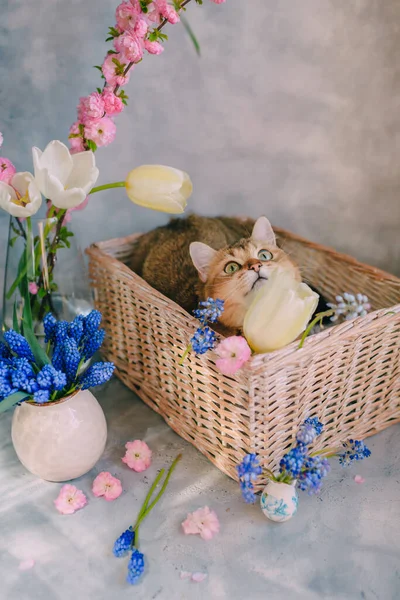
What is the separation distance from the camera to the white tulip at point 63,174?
Answer: 0.90 meters

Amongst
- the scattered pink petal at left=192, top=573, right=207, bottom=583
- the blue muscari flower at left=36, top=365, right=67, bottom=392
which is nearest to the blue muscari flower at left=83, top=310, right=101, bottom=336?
the blue muscari flower at left=36, top=365, right=67, bottom=392

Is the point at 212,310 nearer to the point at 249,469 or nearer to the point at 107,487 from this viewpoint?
the point at 249,469

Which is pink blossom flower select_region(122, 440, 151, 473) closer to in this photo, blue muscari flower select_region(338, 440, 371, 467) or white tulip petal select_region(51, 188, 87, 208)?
blue muscari flower select_region(338, 440, 371, 467)

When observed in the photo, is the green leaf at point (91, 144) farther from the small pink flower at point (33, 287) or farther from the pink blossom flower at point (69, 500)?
the pink blossom flower at point (69, 500)

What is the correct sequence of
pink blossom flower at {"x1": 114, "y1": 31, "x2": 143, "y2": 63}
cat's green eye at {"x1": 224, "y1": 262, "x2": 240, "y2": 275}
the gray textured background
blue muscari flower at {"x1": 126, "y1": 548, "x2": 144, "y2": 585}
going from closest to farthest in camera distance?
blue muscari flower at {"x1": 126, "y1": 548, "x2": 144, "y2": 585}
pink blossom flower at {"x1": 114, "y1": 31, "x2": 143, "y2": 63}
cat's green eye at {"x1": 224, "y1": 262, "x2": 240, "y2": 275}
the gray textured background

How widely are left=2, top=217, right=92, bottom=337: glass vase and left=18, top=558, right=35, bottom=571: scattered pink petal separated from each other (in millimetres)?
395

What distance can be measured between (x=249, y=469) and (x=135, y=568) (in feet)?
0.72

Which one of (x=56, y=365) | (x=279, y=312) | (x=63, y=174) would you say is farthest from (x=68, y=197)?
(x=279, y=312)

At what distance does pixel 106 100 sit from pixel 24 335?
17.0 inches

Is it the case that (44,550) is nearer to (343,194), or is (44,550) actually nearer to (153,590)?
(153,590)

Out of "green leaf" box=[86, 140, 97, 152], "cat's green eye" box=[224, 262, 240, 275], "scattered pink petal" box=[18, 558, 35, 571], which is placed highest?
"green leaf" box=[86, 140, 97, 152]

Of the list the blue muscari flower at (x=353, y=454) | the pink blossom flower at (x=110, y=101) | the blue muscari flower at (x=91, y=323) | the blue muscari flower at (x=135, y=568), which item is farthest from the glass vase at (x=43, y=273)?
the blue muscari flower at (x=353, y=454)

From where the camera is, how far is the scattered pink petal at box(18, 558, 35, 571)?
0.86 meters

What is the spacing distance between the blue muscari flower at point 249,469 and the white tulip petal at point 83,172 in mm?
508
